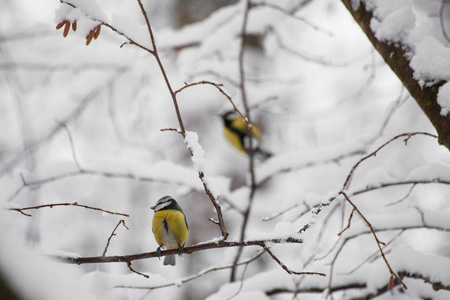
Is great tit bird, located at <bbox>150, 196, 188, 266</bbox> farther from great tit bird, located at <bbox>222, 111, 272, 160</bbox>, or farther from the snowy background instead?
great tit bird, located at <bbox>222, 111, 272, 160</bbox>

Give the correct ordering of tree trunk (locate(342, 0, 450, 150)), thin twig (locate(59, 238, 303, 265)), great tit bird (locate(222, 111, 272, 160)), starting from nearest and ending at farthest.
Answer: thin twig (locate(59, 238, 303, 265)), tree trunk (locate(342, 0, 450, 150)), great tit bird (locate(222, 111, 272, 160))

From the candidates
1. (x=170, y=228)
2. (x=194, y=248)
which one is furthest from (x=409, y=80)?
(x=170, y=228)

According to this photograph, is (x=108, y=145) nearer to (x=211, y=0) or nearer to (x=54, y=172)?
(x=54, y=172)

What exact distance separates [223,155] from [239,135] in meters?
2.82

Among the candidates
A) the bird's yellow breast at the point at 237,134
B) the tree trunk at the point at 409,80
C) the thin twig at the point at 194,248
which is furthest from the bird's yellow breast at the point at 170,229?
the bird's yellow breast at the point at 237,134

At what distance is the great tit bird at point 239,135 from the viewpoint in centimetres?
477

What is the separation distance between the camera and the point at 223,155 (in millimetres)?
7691

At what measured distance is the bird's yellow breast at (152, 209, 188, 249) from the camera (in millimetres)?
2371

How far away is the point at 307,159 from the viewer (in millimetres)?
2988

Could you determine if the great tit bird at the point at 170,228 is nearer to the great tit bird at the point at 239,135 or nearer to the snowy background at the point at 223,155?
the snowy background at the point at 223,155

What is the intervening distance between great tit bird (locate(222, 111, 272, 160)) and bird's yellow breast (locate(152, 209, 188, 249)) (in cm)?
235

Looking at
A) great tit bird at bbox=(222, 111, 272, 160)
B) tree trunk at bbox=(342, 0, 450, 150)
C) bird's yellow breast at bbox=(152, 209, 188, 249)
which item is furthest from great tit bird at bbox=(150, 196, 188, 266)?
great tit bird at bbox=(222, 111, 272, 160)

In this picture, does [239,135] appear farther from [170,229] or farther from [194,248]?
[194,248]

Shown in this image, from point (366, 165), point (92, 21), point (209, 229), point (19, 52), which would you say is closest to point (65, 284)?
point (92, 21)
